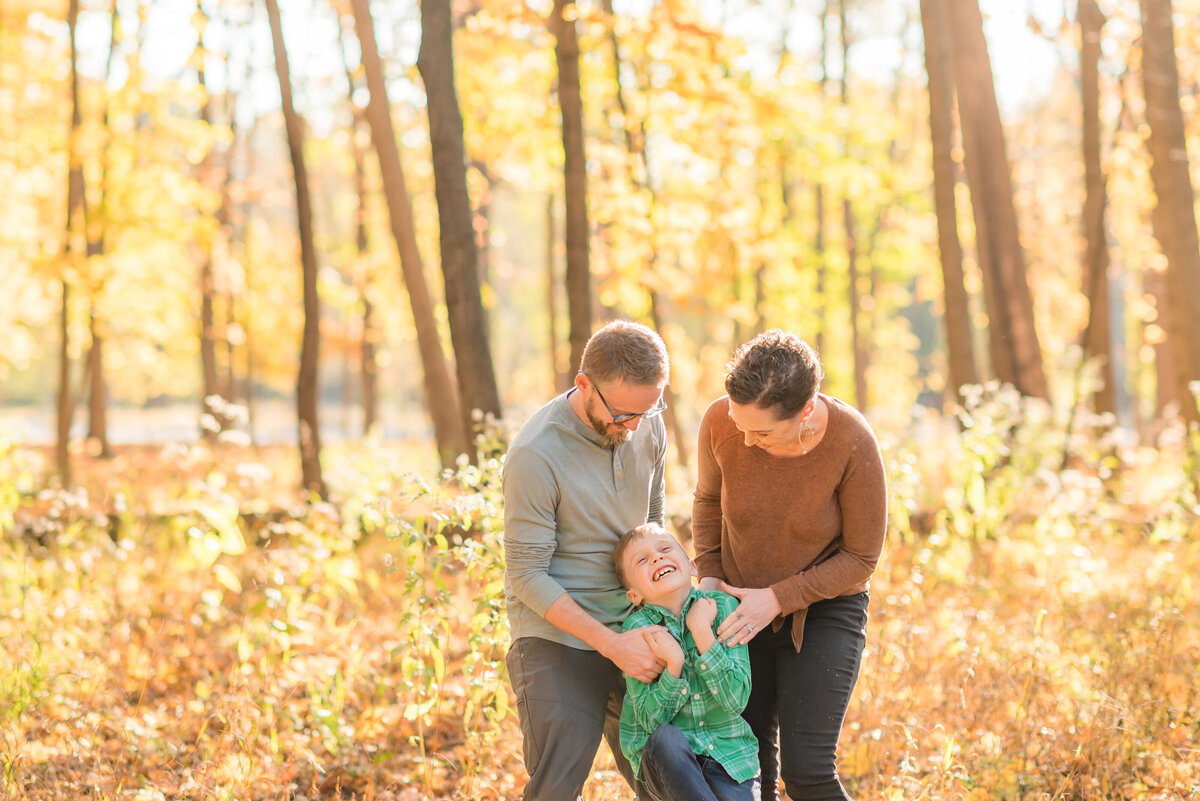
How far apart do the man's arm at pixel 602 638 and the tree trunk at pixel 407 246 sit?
20.7 feet

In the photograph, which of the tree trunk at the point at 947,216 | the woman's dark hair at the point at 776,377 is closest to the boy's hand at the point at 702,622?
the woman's dark hair at the point at 776,377

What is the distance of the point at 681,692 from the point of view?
311 cm

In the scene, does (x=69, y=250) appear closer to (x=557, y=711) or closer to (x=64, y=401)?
(x=64, y=401)

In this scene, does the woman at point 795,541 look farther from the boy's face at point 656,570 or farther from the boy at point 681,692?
the boy's face at point 656,570

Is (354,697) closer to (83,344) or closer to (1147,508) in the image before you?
(1147,508)

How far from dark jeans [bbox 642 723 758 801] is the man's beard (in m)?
0.92

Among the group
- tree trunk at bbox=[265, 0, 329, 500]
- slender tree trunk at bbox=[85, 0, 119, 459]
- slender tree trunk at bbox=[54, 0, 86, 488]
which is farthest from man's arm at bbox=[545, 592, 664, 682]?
slender tree trunk at bbox=[85, 0, 119, 459]

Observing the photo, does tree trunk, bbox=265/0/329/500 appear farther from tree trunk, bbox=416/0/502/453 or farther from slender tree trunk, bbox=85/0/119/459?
tree trunk, bbox=416/0/502/453

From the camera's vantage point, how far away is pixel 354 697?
193 inches

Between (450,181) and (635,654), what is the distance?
4.12 meters

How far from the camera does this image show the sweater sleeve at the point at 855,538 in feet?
10.4

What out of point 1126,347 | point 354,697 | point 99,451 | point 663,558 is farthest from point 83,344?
point 1126,347

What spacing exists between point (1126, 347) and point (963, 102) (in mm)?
31539

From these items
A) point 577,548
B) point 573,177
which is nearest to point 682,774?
point 577,548
